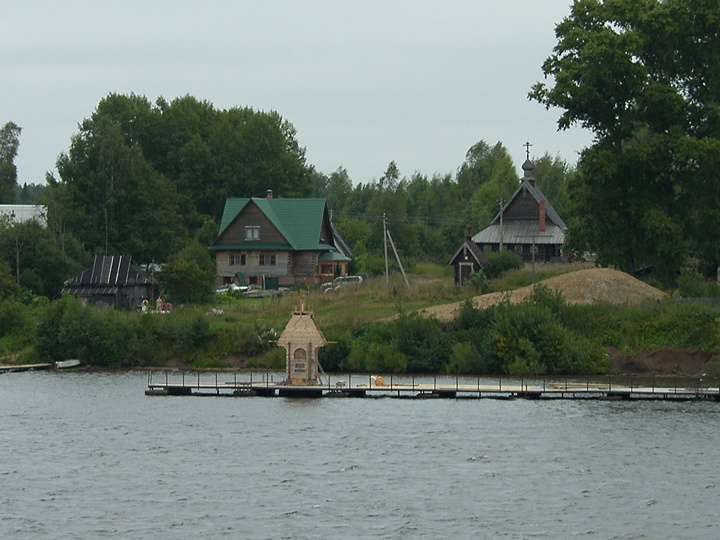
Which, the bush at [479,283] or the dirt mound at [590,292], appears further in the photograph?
the bush at [479,283]

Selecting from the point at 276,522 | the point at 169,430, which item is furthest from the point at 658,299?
the point at 276,522

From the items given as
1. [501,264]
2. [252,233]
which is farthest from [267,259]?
[501,264]

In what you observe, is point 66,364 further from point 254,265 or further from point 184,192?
point 184,192

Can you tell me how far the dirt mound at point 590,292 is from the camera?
264 ft

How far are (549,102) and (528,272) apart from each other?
36.6 ft

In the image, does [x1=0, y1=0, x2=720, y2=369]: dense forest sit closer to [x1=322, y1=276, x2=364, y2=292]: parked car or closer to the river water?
[x1=322, y1=276, x2=364, y2=292]: parked car

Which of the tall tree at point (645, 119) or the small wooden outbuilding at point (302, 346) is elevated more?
the tall tree at point (645, 119)

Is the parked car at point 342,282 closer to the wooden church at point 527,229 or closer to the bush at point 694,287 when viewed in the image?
the wooden church at point 527,229

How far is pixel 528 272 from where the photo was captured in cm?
9331

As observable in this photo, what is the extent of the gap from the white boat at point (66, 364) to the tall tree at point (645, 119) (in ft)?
93.7

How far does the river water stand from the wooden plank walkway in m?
0.88

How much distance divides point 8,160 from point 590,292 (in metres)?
111

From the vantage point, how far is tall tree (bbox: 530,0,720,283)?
275 feet

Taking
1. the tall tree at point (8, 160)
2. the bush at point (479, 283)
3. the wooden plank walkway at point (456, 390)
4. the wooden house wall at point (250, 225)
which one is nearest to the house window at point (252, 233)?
the wooden house wall at point (250, 225)
